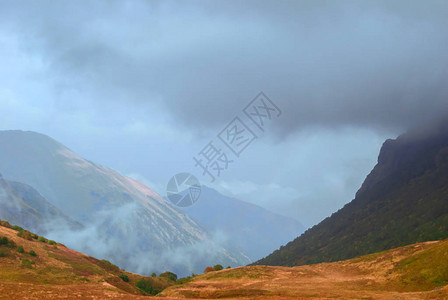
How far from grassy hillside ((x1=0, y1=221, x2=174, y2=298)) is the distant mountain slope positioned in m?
114

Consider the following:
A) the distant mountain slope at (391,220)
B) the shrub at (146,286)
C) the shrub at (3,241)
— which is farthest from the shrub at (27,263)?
the distant mountain slope at (391,220)

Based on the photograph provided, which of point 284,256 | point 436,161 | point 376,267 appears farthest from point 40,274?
point 436,161

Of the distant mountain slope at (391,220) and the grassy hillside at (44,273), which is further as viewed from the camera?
the distant mountain slope at (391,220)

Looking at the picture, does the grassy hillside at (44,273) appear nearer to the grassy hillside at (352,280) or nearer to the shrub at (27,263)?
the shrub at (27,263)

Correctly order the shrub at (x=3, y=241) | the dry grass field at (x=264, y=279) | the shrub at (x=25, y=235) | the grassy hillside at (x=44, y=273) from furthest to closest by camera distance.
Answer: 1. the shrub at (x=25, y=235)
2. the shrub at (x=3, y=241)
3. the dry grass field at (x=264, y=279)
4. the grassy hillside at (x=44, y=273)

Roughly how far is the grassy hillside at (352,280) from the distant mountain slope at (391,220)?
7877cm

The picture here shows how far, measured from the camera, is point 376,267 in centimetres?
5369

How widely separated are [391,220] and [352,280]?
120 m

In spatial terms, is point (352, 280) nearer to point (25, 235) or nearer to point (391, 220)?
point (25, 235)

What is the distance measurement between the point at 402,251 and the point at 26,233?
225 ft

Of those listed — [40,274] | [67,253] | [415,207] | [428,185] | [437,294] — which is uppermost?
[428,185]

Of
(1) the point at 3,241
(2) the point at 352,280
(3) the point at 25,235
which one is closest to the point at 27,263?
(1) the point at 3,241

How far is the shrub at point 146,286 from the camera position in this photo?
65.0 metres

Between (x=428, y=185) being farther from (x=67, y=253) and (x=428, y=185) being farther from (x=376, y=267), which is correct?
(x=67, y=253)
